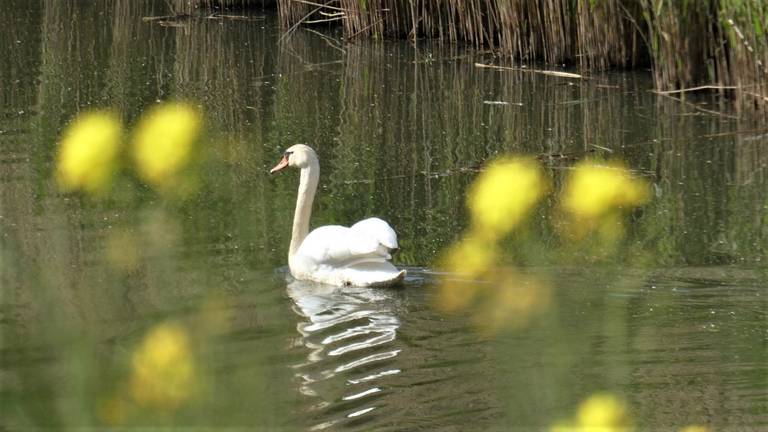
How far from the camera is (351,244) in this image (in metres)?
5.74

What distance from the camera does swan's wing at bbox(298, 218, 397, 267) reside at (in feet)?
18.2

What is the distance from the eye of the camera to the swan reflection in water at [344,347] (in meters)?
4.01

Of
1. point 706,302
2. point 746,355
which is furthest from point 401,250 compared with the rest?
point 746,355

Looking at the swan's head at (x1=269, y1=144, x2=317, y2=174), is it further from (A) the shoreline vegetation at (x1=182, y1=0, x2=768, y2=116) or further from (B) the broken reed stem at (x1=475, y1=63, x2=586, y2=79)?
(B) the broken reed stem at (x1=475, y1=63, x2=586, y2=79)

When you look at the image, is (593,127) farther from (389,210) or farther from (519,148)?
(389,210)

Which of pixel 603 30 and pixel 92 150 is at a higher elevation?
pixel 603 30

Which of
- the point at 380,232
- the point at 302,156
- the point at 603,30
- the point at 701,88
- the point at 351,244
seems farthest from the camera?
the point at 603,30

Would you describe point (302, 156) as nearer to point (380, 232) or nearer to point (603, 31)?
point (380, 232)

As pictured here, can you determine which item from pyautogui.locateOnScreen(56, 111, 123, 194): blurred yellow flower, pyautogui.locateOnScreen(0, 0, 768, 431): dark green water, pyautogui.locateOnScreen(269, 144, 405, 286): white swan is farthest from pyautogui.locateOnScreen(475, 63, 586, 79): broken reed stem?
pyautogui.locateOnScreen(56, 111, 123, 194): blurred yellow flower

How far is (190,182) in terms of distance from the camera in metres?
1.88

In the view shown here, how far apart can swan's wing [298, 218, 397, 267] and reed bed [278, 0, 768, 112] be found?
4.55 metres

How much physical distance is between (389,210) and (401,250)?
760 mm

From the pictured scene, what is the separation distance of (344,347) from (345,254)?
1053 mm

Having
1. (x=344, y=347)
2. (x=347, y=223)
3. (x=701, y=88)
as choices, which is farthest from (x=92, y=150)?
(x=701, y=88)
